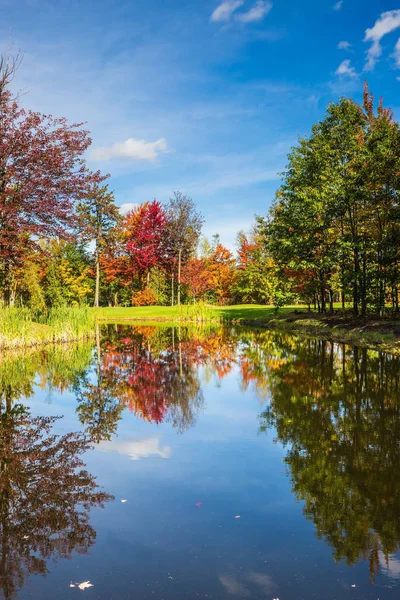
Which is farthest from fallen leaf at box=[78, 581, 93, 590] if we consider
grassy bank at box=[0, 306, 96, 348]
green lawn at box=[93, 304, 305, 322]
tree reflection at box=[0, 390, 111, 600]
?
green lawn at box=[93, 304, 305, 322]

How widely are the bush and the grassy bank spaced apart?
960 inches

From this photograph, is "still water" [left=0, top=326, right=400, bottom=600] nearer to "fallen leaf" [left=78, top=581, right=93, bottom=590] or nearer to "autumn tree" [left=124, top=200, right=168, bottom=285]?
"fallen leaf" [left=78, top=581, right=93, bottom=590]

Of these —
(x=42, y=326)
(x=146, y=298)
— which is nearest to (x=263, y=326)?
(x=42, y=326)

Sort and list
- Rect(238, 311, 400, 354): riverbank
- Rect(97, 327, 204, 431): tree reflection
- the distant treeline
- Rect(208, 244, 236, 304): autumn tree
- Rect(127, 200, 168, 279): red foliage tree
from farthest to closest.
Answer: Rect(208, 244, 236, 304): autumn tree → Rect(127, 200, 168, 279): red foliage tree → the distant treeline → Rect(238, 311, 400, 354): riverbank → Rect(97, 327, 204, 431): tree reflection

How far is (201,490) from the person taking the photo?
5.23 meters

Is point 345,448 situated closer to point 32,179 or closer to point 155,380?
point 155,380

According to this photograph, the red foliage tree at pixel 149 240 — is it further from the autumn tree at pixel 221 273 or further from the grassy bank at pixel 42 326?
the grassy bank at pixel 42 326

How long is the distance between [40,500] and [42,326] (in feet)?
49.6

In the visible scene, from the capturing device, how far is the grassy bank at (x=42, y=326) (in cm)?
1636

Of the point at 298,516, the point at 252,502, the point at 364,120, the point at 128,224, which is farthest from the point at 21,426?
the point at 128,224

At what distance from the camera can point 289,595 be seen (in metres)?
3.36

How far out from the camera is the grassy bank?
16359 millimetres

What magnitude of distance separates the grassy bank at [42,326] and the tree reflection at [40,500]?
968 centimetres

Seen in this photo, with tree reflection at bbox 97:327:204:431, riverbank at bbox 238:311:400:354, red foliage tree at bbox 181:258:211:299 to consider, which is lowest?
tree reflection at bbox 97:327:204:431
